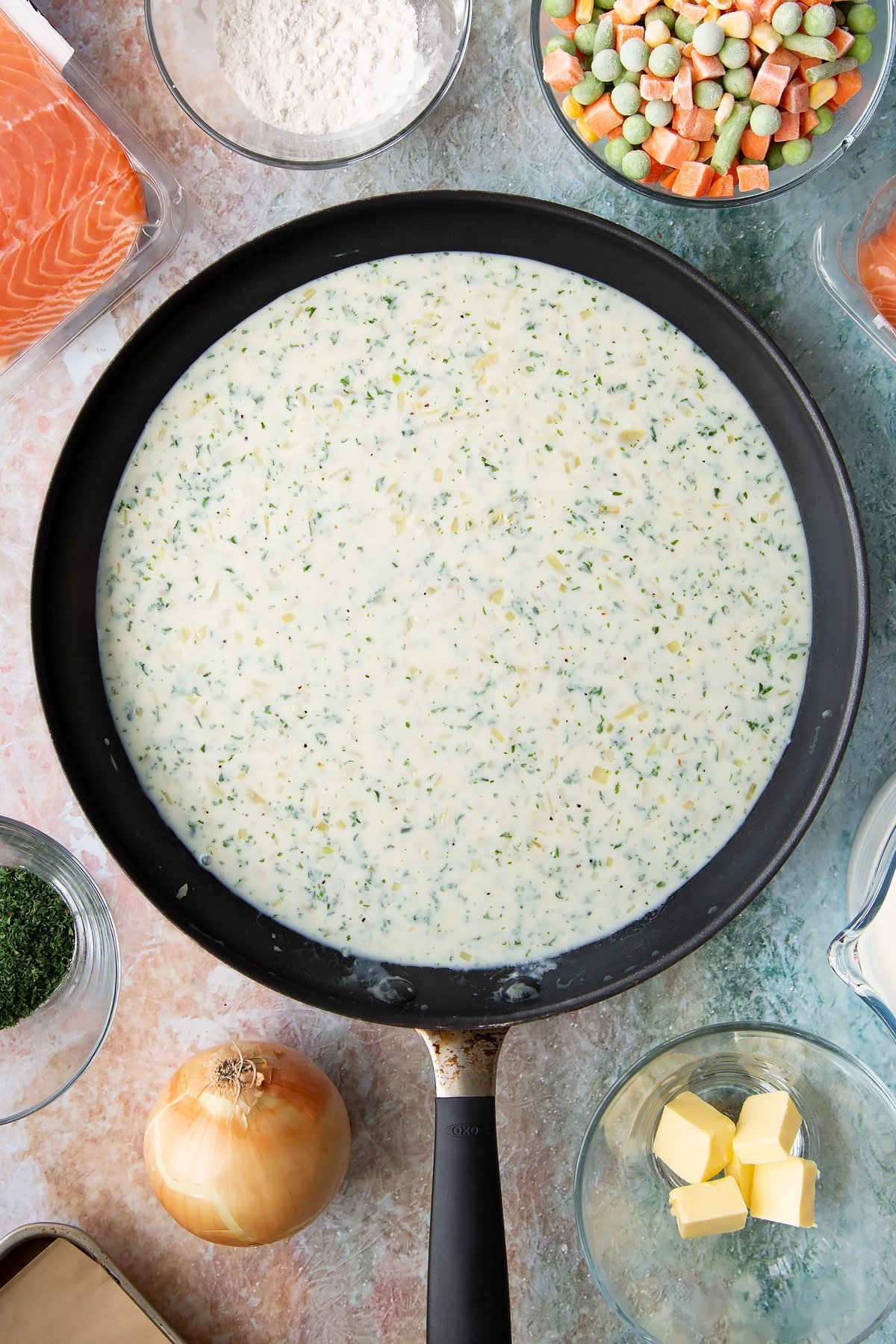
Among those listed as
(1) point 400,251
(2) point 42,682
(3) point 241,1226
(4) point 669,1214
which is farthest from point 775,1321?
(1) point 400,251

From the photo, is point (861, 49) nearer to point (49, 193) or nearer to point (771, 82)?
point (771, 82)

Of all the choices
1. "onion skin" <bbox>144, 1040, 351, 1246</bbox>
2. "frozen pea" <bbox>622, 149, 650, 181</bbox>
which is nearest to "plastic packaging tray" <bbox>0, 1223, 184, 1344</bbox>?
"onion skin" <bbox>144, 1040, 351, 1246</bbox>

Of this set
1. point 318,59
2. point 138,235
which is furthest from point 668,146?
point 138,235

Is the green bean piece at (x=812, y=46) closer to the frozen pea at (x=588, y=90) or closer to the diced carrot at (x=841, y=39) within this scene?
the diced carrot at (x=841, y=39)

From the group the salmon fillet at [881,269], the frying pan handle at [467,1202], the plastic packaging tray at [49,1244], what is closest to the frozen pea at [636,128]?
the salmon fillet at [881,269]

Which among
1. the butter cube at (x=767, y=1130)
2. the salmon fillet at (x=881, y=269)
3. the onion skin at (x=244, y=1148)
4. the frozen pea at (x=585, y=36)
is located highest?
the frozen pea at (x=585, y=36)

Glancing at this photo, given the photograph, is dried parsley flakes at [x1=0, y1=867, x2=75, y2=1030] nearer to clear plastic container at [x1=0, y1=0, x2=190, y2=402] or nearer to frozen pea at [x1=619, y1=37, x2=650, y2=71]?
clear plastic container at [x1=0, y1=0, x2=190, y2=402]

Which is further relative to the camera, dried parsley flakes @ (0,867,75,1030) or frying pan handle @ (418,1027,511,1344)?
dried parsley flakes @ (0,867,75,1030)
